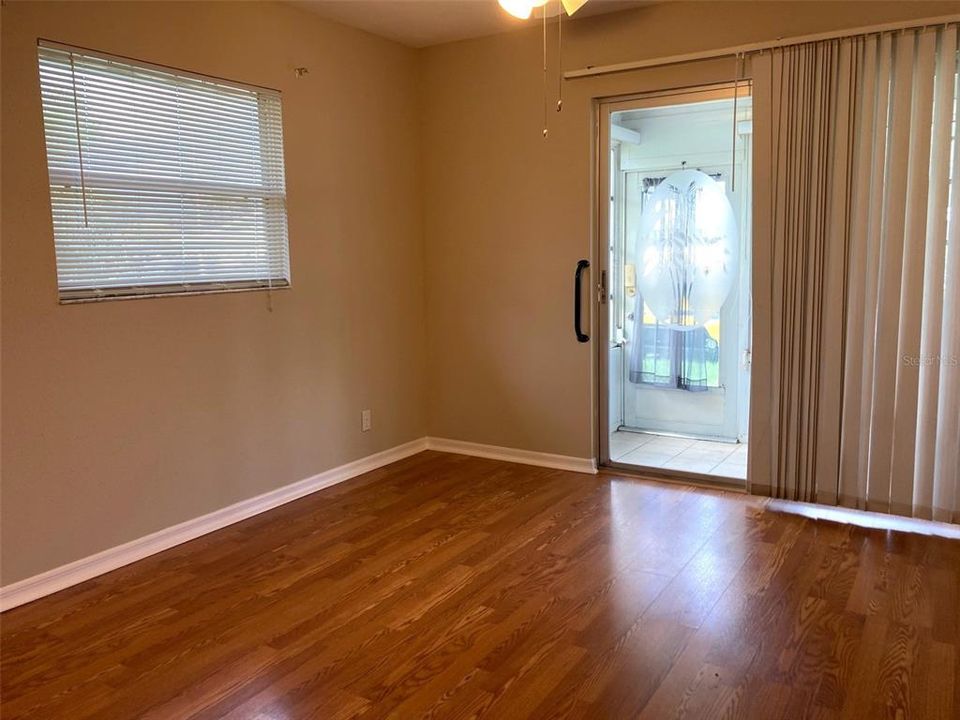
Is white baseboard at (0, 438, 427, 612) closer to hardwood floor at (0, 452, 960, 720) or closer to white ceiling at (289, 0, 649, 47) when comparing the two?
hardwood floor at (0, 452, 960, 720)

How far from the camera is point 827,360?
11.9 ft

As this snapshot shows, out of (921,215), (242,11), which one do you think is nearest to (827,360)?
(921,215)

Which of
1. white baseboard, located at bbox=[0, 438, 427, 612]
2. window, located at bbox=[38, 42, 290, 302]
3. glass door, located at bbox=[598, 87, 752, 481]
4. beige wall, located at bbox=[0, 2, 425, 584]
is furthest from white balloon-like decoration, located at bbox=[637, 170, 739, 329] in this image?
window, located at bbox=[38, 42, 290, 302]

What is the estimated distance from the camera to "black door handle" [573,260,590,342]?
4.34 metres

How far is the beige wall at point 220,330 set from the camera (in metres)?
2.89

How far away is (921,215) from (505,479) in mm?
2444

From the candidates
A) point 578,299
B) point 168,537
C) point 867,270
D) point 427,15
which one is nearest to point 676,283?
point 578,299

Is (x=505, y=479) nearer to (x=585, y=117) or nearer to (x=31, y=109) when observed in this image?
(x=585, y=117)

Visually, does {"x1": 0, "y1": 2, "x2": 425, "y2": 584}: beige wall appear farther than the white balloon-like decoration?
No

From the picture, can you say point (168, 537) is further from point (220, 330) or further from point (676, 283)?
point (676, 283)

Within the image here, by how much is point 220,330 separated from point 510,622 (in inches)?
76.6
